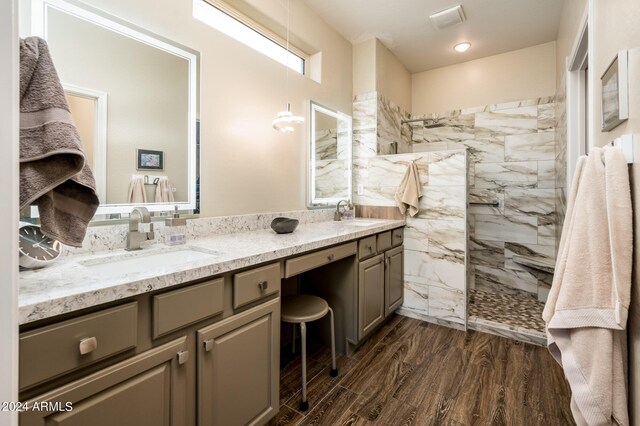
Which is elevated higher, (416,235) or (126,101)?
(126,101)

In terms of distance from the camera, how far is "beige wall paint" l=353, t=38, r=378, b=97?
9.64 feet

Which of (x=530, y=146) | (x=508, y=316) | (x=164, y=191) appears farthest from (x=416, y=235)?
(x=164, y=191)

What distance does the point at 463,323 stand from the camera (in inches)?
97.3

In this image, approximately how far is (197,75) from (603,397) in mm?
2145

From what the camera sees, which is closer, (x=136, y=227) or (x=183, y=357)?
(x=183, y=357)

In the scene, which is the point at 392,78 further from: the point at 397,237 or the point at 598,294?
the point at 598,294

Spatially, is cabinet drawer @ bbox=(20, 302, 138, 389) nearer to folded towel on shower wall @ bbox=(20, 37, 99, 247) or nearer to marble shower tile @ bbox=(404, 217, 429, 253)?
folded towel on shower wall @ bbox=(20, 37, 99, 247)

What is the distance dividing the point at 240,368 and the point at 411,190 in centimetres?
201

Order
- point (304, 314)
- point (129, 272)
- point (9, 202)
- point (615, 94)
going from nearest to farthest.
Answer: point (9, 202) < point (615, 94) < point (129, 272) < point (304, 314)

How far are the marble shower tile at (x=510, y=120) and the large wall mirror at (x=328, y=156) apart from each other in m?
1.65

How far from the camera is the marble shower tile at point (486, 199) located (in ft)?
10.9

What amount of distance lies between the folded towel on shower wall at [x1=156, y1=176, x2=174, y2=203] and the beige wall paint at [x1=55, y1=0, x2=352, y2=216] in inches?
7.2

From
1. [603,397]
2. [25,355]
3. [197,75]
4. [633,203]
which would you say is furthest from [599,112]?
[25,355]

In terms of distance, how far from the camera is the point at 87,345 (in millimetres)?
753
